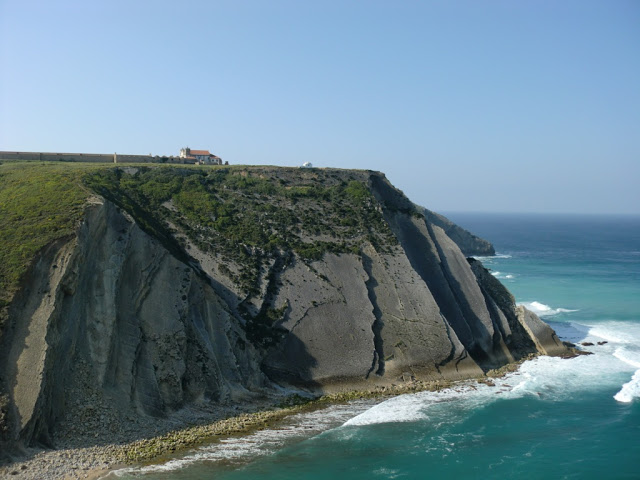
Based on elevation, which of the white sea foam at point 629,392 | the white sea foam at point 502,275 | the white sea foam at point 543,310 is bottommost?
the white sea foam at point 629,392

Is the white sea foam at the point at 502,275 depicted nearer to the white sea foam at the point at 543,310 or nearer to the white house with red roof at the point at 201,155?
the white sea foam at the point at 543,310

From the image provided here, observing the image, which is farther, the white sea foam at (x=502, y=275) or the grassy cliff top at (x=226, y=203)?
→ the white sea foam at (x=502, y=275)

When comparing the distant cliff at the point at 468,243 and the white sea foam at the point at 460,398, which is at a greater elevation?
the distant cliff at the point at 468,243

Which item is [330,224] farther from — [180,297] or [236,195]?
[180,297]

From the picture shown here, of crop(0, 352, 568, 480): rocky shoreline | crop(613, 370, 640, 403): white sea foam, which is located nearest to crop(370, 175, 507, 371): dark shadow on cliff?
crop(0, 352, 568, 480): rocky shoreline

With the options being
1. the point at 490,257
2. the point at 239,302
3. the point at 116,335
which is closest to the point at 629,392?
the point at 239,302

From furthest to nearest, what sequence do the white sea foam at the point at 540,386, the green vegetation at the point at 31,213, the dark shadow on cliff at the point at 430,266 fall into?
the dark shadow on cliff at the point at 430,266 → the white sea foam at the point at 540,386 → the green vegetation at the point at 31,213

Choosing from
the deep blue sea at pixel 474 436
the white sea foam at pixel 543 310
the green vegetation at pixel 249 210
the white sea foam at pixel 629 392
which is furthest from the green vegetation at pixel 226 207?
the white sea foam at pixel 543 310
